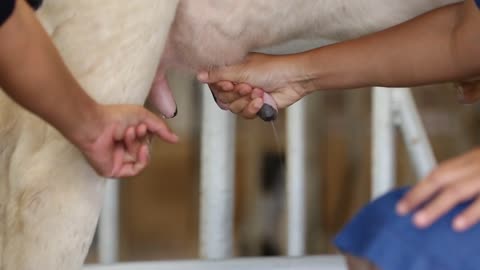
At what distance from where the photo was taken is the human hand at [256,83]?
34.9 inches

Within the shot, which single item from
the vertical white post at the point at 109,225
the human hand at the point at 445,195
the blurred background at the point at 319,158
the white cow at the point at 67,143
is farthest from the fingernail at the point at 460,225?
the blurred background at the point at 319,158

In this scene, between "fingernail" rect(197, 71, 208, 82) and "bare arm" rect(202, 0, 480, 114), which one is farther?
"fingernail" rect(197, 71, 208, 82)

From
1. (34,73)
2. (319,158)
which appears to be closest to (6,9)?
(34,73)

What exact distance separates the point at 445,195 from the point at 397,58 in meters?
0.35

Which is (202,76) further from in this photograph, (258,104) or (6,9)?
(6,9)

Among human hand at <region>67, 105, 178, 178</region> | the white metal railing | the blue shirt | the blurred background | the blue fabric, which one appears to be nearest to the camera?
the blue fabric

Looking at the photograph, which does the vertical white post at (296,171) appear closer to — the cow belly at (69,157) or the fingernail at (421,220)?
the cow belly at (69,157)

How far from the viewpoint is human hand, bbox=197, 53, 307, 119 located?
2.91ft

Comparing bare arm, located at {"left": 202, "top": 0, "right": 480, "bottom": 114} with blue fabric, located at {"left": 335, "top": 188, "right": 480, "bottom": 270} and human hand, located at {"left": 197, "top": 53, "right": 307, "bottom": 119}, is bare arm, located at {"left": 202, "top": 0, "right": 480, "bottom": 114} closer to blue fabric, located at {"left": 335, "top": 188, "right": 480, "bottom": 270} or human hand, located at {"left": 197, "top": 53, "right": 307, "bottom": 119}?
human hand, located at {"left": 197, "top": 53, "right": 307, "bottom": 119}

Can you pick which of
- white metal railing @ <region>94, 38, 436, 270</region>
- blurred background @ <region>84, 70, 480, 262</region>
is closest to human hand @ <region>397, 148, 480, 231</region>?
white metal railing @ <region>94, 38, 436, 270</region>

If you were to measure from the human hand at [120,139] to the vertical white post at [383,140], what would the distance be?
0.45m

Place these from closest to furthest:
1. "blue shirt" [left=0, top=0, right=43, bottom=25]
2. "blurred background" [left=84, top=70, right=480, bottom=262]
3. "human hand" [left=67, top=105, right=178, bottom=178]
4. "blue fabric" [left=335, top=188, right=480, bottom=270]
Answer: "blue fabric" [left=335, top=188, right=480, bottom=270]
"blue shirt" [left=0, top=0, right=43, bottom=25]
"human hand" [left=67, top=105, right=178, bottom=178]
"blurred background" [left=84, top=70, right=480, bottom=262]

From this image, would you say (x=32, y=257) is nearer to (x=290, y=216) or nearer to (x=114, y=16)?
(x=114, y=16)

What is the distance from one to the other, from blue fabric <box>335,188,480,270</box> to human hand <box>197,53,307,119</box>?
1.45 feet
